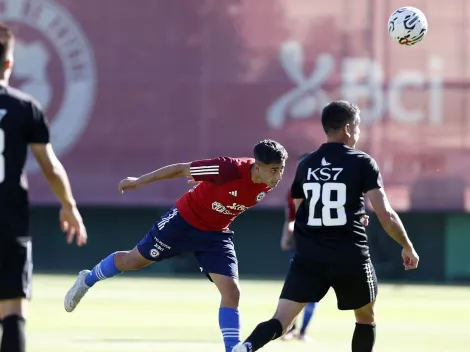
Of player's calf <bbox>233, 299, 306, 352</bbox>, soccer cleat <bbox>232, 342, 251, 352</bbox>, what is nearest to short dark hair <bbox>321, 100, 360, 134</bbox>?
player's calf <bbox>233, 299, 306, 352</bbox>

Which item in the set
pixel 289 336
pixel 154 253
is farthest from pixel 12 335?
pixel 289 336

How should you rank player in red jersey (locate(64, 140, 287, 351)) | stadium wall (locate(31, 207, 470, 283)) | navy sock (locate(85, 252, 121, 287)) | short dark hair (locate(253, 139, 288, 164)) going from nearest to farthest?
short dark hair (locate(253, 139, 288, 164)) < player in red jersey (locate(64, 140, 287, 351)) < navy sock (locate(85, 252, 121, 287)) < stadium wall (locate(31, 207, 470, 283))

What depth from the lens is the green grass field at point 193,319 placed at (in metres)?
11.1

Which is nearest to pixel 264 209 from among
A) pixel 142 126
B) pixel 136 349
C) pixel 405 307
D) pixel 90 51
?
pixel 142 126

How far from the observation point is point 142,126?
24422mm

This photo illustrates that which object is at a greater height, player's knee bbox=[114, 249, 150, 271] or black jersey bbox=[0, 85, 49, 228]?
black jersey bbox=[0, 85, 49, 228]

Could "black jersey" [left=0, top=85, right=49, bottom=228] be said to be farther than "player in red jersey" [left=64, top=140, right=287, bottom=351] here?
No

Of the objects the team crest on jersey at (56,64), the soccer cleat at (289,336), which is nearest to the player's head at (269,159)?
the soccer cleat at (289,336)

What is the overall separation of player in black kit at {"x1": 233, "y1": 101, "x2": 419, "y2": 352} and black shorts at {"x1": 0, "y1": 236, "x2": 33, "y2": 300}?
6.50ft

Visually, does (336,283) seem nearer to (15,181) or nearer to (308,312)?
(15,181)

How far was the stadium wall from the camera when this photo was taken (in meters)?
24.8

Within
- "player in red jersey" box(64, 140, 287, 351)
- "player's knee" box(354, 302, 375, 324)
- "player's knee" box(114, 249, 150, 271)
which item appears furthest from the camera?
"player's knee" box(114, 249, 150, 271)

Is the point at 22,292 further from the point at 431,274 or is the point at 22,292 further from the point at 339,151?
the point at 431,274

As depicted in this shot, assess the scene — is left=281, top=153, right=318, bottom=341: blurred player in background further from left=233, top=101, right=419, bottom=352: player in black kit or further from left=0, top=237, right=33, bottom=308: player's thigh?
left=0, top=237, right=33, bottom=308: player's thigh
